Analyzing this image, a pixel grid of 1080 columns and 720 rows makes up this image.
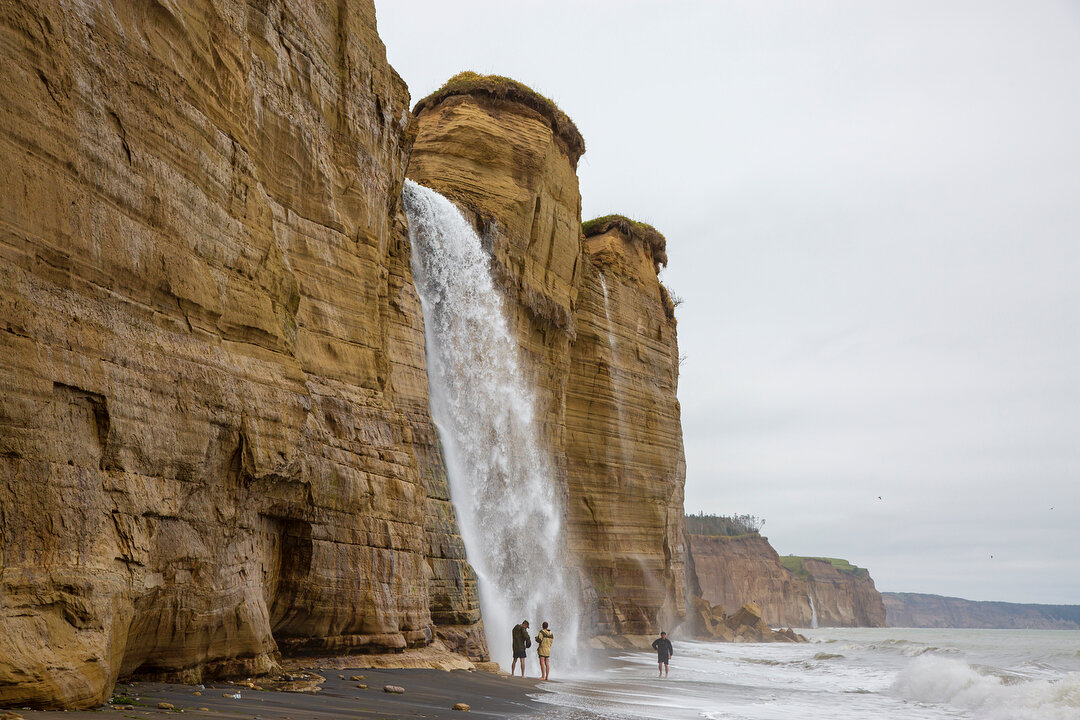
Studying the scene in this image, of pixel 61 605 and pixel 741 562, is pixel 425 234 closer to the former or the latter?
pixel 61 605

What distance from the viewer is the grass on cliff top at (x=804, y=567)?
456 feet

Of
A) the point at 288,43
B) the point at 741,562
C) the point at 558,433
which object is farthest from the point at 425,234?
the point at 741,562

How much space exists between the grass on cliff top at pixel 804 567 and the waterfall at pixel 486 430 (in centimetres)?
11166

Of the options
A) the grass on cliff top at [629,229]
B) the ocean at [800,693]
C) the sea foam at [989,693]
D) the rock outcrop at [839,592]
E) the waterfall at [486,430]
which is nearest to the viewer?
the ocean at [800,693]

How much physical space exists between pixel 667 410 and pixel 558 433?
9.81 m

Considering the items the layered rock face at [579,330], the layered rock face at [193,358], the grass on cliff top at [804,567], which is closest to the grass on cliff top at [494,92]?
the layered rock face at [579,330]

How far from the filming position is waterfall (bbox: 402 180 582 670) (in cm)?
2166

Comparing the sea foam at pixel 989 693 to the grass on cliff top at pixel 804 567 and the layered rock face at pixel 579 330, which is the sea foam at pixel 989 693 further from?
the grass on cliff top at pixel 804 567

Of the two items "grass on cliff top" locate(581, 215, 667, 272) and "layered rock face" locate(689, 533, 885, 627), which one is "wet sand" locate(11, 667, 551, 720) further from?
"layered rock face" locate(689, 533, 885, 627)

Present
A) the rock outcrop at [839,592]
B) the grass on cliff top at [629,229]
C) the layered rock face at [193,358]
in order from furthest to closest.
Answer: the rock outcrop at [839,592], the grass on cliff top at [629,229], the layered rock face at [193,358]

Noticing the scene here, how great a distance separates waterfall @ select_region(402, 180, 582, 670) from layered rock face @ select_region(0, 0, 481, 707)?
4.09 meters

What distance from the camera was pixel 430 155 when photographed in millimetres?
28203

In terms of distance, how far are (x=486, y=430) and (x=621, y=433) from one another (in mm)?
13319

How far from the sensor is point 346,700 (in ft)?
34.5
